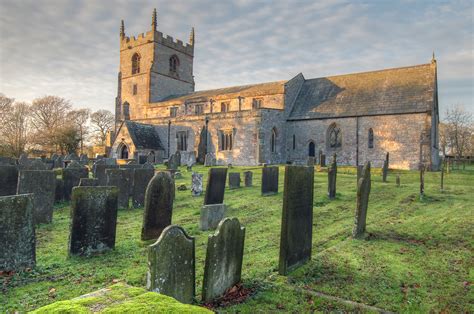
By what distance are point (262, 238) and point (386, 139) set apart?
23.5 m

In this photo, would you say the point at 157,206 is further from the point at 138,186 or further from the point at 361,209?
the point at 361,209

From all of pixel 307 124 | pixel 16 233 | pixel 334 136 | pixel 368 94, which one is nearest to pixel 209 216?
pixel 16 233

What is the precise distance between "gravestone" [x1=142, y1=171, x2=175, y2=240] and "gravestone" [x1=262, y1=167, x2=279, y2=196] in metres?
6.04

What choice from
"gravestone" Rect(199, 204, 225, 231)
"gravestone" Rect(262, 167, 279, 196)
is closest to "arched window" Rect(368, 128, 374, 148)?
"gravestone" Rect(262, 167, 279, 196)

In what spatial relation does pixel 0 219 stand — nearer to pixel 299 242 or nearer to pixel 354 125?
pixel 299 242

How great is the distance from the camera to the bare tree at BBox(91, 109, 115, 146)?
2330 inches

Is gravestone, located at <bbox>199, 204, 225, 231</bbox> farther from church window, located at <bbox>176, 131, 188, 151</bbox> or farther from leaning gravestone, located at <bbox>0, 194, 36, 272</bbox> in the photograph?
church window, located at <bbox>176, 131, 188, 151</bbox>

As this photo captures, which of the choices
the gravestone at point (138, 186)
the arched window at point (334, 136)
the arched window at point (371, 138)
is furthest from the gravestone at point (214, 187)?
the arched window at point (334, 136)

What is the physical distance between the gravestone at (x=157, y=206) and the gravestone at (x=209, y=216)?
0.88 m

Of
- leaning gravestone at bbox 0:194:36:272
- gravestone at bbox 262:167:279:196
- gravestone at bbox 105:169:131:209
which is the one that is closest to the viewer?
leaning gravestone at bbox 0:194:36:272

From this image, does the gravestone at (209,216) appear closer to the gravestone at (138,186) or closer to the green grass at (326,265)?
the green grass at (326,265)

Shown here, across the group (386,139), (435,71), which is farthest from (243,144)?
(435,71)

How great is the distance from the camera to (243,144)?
30656 mm

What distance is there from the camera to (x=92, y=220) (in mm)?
6348
